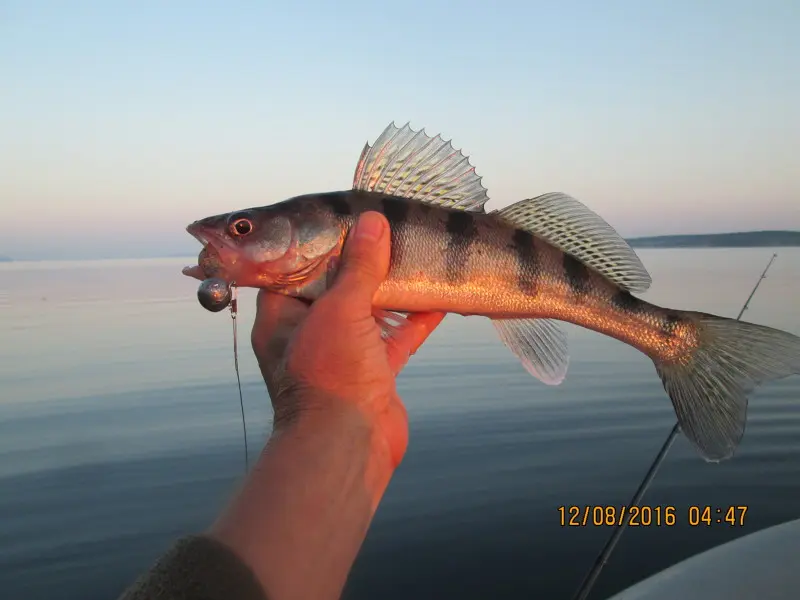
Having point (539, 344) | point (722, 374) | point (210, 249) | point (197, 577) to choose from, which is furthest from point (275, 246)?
point (722, 374)

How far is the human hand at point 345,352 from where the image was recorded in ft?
8.81

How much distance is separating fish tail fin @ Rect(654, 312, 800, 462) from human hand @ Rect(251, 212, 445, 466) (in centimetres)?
163

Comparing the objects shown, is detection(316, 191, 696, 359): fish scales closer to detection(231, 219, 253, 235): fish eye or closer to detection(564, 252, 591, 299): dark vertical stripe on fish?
detection(564, 252, 591, 299): dark vertical stripe on fish

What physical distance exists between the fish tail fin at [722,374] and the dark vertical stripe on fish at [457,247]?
1.31 meters

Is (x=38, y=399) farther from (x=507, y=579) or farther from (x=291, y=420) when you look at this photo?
(x=291, y=420)

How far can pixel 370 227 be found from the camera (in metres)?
3.36

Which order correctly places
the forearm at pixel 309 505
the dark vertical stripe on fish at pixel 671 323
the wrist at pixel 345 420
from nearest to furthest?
the forearm at pixel 309 505
the wrist at pixel 345 420
the dark vertical stripe on fish at pixel 671 323

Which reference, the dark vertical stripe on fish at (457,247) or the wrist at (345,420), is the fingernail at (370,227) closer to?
the dark vertical stripe on fish at (457,247)

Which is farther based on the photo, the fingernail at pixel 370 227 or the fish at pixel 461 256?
the fish at pixel 461 256

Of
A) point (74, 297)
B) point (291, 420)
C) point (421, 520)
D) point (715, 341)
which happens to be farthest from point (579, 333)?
point (74, 297)

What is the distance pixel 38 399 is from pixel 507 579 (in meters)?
10.9

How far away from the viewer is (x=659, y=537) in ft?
23.4
